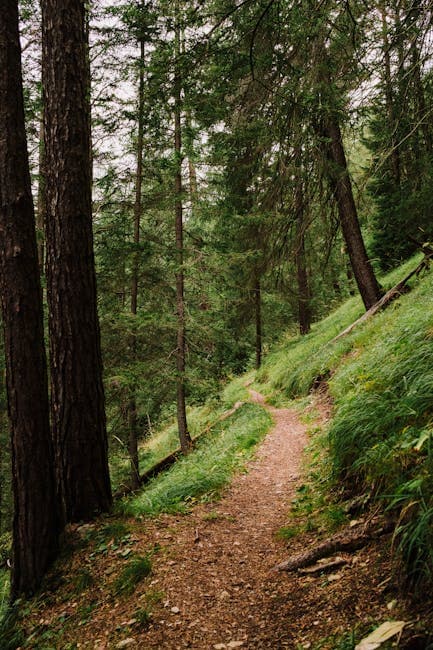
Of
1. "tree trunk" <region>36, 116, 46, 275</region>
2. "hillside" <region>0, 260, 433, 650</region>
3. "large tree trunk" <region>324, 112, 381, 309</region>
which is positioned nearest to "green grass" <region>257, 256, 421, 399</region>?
"large tree trunk" <region>324, 112, 381, 309</region>

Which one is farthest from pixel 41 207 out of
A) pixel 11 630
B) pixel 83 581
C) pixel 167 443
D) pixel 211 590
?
pixel 167 443

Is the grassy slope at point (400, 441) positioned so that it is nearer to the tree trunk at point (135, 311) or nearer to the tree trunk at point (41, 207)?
the tree trunk at point (135, 311)

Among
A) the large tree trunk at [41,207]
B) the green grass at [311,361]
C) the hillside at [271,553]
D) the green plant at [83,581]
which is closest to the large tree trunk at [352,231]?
the green grass at [311,361]

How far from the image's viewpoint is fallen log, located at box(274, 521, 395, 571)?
9.27ft

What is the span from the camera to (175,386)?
1094cm

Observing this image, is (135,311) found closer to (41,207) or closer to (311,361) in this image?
(41,207)

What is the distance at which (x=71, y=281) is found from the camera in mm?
4531

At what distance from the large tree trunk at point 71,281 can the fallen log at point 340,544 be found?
2.37 m

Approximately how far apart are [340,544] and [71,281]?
12.0 ft

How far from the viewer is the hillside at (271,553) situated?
7.61 ft

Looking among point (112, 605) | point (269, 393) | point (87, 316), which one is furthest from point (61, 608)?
point (269, 393)

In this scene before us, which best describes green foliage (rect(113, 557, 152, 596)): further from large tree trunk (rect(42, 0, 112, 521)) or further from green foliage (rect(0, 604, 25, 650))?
large tree trunk (rect(42, 0, 112, 521))

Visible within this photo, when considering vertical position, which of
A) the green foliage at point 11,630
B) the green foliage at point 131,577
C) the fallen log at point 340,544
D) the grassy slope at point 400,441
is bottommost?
the green foliage at point 11,630

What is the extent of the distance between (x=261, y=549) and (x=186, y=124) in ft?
32.0
